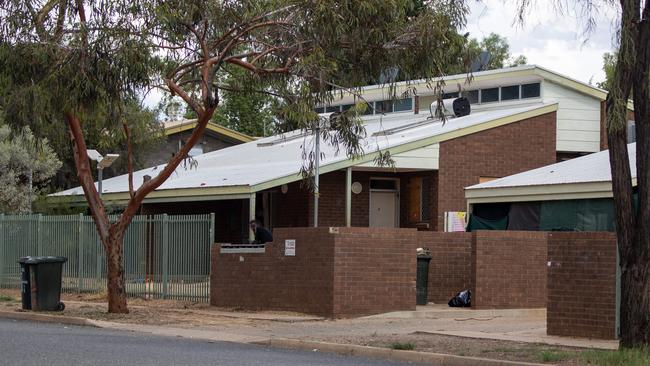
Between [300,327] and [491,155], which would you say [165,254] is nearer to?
[300,327]

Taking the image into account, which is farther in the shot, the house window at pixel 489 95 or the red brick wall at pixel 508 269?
the house window at pixel 489 95

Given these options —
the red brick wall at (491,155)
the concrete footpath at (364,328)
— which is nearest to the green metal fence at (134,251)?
the concrete footpath at (364,328)

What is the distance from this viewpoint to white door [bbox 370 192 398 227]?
30.7 metres

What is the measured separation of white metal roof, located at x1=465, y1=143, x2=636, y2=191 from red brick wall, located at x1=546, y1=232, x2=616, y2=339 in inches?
241

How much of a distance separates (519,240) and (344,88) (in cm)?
547

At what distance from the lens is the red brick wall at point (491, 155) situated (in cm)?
2869

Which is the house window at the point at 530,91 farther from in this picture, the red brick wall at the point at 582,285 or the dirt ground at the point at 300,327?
the red brick wall at the point at 582,285

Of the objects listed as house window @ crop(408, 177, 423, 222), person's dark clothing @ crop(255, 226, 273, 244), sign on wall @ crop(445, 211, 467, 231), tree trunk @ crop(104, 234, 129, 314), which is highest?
house window @ crop(408, 177, 423, 222)

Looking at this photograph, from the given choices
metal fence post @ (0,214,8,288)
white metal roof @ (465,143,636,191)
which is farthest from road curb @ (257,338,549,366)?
metal fence post @ (0,214,8,288)

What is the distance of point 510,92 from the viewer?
33.4 metres

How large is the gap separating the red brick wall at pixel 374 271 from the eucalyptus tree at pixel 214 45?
2211 mm

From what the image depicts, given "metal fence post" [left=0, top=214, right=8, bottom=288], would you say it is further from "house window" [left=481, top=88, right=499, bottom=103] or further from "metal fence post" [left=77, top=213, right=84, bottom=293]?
"house window" [left=481, top=88, right=499, bottom=103]

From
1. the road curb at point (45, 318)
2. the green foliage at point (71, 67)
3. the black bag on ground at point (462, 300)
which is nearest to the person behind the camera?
the green foliage at point (71, 67)

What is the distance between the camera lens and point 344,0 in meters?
17.9
